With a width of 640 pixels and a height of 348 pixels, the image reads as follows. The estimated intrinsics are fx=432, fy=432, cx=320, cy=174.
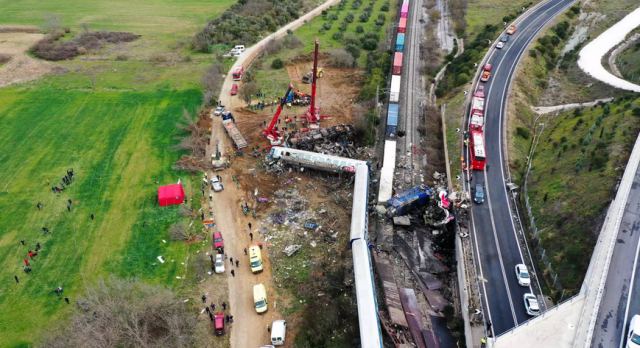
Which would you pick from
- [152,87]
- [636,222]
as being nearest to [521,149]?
[636,222]

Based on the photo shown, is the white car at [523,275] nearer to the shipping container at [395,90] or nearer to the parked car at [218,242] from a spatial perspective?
the parked car at [218,242]

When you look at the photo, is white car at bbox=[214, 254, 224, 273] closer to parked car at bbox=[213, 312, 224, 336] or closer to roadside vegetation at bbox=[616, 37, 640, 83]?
parked car at bbox=[213, 312, 224, 336]

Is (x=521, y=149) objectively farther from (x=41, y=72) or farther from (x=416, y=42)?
(x=41, y=72)

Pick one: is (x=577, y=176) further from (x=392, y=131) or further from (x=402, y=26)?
(x=402, y=26)

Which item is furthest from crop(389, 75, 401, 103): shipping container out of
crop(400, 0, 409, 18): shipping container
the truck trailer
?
crop(400, 0, 409, 18): shipping container

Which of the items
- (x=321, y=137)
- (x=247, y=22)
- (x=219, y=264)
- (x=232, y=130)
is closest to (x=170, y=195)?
(x=219, y=264)

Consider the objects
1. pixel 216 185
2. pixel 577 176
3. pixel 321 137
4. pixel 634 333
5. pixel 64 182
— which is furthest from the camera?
pixel 321 137

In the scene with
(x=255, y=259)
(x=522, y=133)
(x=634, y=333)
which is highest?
(x=522, y=133)
